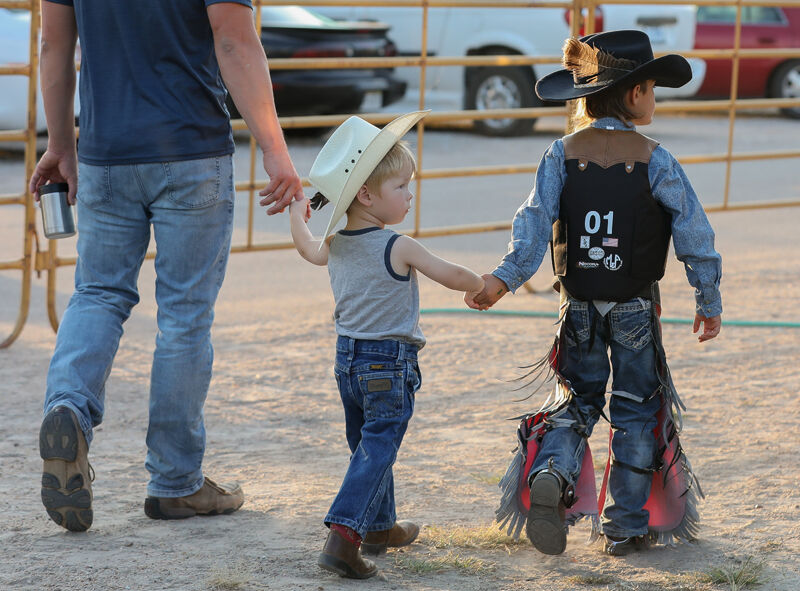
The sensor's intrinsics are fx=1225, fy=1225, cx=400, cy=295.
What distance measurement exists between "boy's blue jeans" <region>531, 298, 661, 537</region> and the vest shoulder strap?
0.40 metres

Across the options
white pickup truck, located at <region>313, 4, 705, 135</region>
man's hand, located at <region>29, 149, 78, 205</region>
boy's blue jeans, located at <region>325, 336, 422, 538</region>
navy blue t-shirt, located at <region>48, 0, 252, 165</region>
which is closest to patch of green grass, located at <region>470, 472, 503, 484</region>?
boy's blue jeans, located at <region>325, 336, 422, 538</region>

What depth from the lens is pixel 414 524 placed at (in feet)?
11.4

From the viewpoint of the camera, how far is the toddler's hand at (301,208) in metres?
3.33

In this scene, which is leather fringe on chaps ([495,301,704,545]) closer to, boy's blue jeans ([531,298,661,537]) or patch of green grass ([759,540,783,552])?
boy's blue jeans ([531,298,661,537])

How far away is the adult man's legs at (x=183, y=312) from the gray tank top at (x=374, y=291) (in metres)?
0.48

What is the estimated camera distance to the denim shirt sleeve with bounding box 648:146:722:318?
10.9 ft

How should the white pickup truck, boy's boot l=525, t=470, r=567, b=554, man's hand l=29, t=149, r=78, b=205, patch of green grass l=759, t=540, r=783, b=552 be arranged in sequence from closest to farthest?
boy's boot l=525, t=470, r=567, b=554
patch of green grass l=759, t=540, r=783, b=552
man's hand l=29, t=149, r=78, b=205
the white pickup truck

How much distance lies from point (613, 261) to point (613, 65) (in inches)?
21.4

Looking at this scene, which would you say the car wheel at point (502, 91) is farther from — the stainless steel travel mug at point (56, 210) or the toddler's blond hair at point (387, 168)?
the toddler's blond hair at point (387, 168)

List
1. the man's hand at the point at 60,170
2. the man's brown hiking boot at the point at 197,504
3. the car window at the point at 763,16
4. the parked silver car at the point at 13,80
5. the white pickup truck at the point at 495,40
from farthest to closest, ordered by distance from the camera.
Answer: the car window at the point at 763,16, the white pickup truck at the point at 495,40, the parked silver car at the point at 13,80, the man's hand at the point at 60,170, the man's brown hiking boot at the point at 197,504

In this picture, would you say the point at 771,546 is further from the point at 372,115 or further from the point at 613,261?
the point at 372,115

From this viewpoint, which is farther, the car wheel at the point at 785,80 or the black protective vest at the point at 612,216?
the car wheel at the point at 785,80

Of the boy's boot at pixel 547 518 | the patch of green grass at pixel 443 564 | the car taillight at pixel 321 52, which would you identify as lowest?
the patch of green grass at pixel 443 564

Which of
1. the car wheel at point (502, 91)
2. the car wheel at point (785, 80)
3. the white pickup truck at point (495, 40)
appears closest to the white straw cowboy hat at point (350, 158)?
the white pickup truck at point (495, 40)
